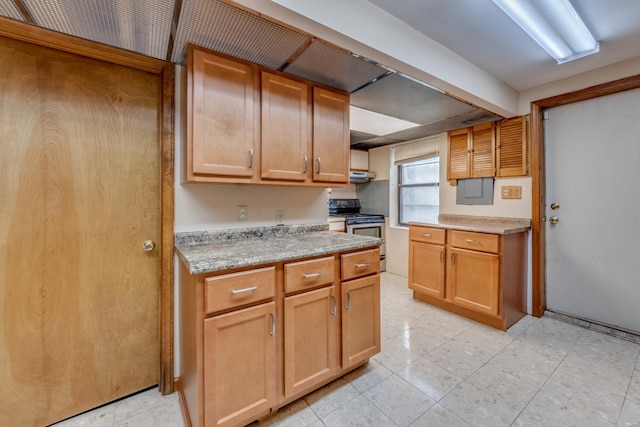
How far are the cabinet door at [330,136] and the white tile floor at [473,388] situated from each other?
1433 millimetres

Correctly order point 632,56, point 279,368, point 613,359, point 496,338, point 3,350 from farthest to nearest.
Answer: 1. point 496,338
2. point 632,56
3. point 613,359
4. point 279,368
5. point 3,350

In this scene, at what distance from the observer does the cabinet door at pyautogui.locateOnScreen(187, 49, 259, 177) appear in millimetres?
1469

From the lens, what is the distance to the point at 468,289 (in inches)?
100

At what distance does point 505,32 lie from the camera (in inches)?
67.9

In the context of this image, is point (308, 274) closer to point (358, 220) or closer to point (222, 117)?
point (222, 117)

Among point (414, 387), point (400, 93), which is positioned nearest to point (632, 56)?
point (400, 93)

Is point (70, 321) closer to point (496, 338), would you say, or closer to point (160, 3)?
point (160, 3)

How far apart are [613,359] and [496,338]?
28.2 inches

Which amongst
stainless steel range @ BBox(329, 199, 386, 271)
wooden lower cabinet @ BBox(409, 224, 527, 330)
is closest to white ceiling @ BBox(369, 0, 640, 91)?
wooden lower cabinet @ BBox(409, 224, 527, 330)

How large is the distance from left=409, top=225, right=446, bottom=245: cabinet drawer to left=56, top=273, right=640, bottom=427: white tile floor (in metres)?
0.91

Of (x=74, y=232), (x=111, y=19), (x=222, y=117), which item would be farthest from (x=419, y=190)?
(x=74, y=232)

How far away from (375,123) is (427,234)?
4.64ft

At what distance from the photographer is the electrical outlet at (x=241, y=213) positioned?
190cm

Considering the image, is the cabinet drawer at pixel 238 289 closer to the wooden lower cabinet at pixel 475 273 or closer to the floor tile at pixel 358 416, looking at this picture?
the floor tile at pixel 358 416
